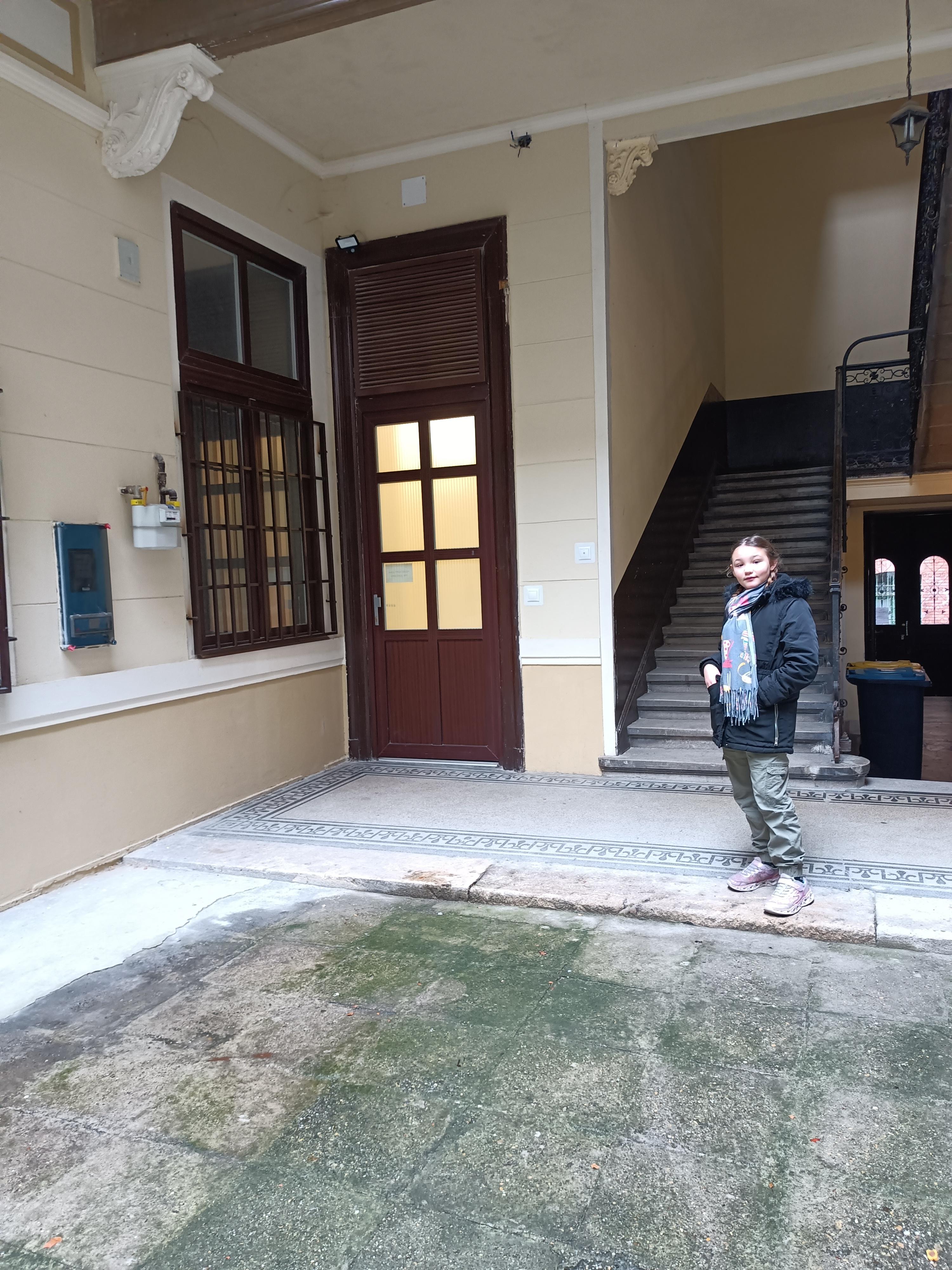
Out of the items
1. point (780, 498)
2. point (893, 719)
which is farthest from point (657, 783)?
point (780, 498)

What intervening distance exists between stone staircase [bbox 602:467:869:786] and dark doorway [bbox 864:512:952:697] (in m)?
3.05

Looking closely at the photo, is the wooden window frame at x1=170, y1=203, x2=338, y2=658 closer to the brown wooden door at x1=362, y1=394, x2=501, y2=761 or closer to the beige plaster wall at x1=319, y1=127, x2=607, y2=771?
the brown wooden door at x1=362, y1=394, x2=501, y2=761

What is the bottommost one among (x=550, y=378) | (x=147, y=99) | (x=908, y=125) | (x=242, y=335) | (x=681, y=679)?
(x=681, y=679)

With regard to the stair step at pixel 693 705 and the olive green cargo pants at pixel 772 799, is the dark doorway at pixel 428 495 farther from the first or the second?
the olive green cargo pants at pixel 772 799

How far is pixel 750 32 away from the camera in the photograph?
4.45 m

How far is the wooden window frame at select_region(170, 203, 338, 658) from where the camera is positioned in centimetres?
464

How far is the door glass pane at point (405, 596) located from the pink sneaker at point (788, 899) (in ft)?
9.96

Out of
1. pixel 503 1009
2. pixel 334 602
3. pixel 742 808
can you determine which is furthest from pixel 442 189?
pixel 503 1009

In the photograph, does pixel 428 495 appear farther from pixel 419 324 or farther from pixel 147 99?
pixel 147 99

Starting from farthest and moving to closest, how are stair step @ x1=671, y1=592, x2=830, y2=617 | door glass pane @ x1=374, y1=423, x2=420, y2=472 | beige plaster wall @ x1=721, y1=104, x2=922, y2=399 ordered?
beige plaster wall @ x1=721, y1=104, x2=922, y2=399 → stair step @ x1=671, y1=592, x2=830, y2=617 → door glass pane @ x1=374, y1=423, x2=420, y2=472

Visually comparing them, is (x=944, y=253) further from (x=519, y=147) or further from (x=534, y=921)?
(x=534, y=921)

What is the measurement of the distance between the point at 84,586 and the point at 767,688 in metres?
2.89

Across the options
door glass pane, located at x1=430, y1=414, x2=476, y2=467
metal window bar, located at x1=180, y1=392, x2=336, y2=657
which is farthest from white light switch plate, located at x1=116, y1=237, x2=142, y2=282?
door glass pane, located at x1=430, y1=414, x2=476, y2=467

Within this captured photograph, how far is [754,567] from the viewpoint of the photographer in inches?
128
